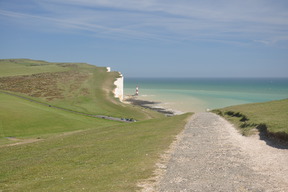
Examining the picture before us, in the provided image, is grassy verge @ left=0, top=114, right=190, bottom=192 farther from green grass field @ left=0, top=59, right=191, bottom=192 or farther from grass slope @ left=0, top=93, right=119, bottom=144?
grass slope @ left=0, top=93, right=119, bottom=144

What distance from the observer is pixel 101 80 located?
310 feet

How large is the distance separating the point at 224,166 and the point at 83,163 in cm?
895

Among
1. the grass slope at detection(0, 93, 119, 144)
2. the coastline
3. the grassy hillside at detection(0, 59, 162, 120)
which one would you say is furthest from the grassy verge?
the coastline

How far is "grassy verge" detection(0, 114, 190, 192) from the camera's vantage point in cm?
1370

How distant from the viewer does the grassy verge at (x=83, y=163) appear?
1370cm

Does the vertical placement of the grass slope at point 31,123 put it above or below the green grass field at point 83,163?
below

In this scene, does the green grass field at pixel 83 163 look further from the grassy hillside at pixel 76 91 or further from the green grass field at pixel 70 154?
the grassy hillside at pixel 76 91

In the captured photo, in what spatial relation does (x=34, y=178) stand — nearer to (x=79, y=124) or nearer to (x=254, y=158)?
(x=254, y=158)

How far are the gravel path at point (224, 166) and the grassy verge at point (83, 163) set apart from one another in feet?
4.74

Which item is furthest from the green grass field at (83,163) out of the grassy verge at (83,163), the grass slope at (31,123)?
the grass slope at (31,123)

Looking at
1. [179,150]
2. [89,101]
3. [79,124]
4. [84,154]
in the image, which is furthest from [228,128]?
[89,101]

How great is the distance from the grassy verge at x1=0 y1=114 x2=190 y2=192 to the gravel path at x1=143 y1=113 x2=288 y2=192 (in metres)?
1.44

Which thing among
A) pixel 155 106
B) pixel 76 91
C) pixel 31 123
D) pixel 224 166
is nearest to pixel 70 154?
pixel 224 166

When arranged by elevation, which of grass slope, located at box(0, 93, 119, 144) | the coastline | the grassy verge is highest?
the grassy verge
